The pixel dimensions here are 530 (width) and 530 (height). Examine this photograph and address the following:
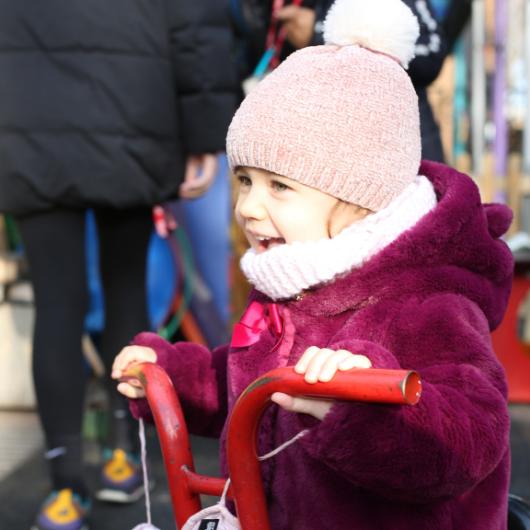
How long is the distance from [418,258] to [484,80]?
3.81 m

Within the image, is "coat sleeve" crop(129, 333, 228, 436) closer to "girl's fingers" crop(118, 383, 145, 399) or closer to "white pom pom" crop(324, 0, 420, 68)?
"girl's fingers" crop(118, 383, 145, 399)

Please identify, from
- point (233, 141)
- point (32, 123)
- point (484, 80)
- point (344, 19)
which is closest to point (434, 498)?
point (233, 141)

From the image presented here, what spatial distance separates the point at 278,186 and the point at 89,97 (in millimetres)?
1286

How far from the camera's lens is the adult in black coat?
9.18ft

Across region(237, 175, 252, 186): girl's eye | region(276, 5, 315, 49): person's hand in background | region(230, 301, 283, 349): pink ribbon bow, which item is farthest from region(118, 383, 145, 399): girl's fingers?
region(276, 5, 315, 49): person's hand in background

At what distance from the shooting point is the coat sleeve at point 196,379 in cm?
187

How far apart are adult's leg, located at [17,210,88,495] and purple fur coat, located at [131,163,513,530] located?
3.41 feet

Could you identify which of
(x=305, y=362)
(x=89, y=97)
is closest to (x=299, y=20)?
Result: (x=89, y=97)

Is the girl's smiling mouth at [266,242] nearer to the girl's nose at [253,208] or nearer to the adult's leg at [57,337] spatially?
the girl's nose at [253,208]

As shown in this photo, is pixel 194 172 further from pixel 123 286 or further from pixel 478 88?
pixel 478 88

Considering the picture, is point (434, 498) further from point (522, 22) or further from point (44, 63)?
point (522, 22)

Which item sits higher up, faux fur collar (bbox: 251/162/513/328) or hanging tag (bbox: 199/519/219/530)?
faux fur collar (bbox: 251/162/513/328)

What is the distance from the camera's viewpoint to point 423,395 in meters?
1.35

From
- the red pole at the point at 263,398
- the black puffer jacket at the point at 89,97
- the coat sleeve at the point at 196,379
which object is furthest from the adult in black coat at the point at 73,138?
the red pole at the point at 263,398
